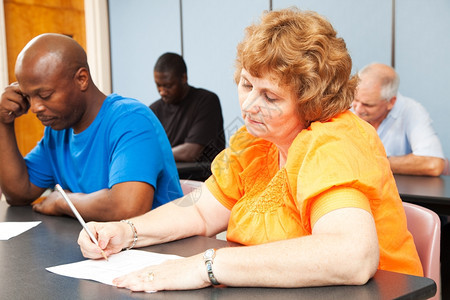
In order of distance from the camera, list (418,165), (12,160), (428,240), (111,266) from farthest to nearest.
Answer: (418,165) → (12,160) → (428,240) → (111,266)

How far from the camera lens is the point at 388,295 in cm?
92

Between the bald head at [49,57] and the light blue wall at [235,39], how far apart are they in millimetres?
1022

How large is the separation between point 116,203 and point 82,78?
0.53 m

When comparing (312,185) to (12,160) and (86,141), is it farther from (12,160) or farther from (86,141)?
(12,160)

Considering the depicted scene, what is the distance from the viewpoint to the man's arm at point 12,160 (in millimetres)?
2102

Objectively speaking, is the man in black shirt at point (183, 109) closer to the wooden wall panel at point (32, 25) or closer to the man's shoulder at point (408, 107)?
the man's shoulder at point (408, 107)

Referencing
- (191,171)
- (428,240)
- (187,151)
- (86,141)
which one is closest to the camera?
(428,240)

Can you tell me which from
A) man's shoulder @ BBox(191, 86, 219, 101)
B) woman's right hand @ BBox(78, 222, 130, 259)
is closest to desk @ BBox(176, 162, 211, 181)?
man's shoulder @ BBox(191, 86, 219, 101)

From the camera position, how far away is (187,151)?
3918 millimetres

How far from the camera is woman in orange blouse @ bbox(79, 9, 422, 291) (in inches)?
38.2

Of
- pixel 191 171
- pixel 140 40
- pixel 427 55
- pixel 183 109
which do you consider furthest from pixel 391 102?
pixel 140 40

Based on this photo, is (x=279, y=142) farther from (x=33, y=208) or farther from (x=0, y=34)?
(x=0, y=34)

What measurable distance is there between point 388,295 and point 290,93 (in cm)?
53

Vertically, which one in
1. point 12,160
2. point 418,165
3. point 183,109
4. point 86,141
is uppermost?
point 86,141
